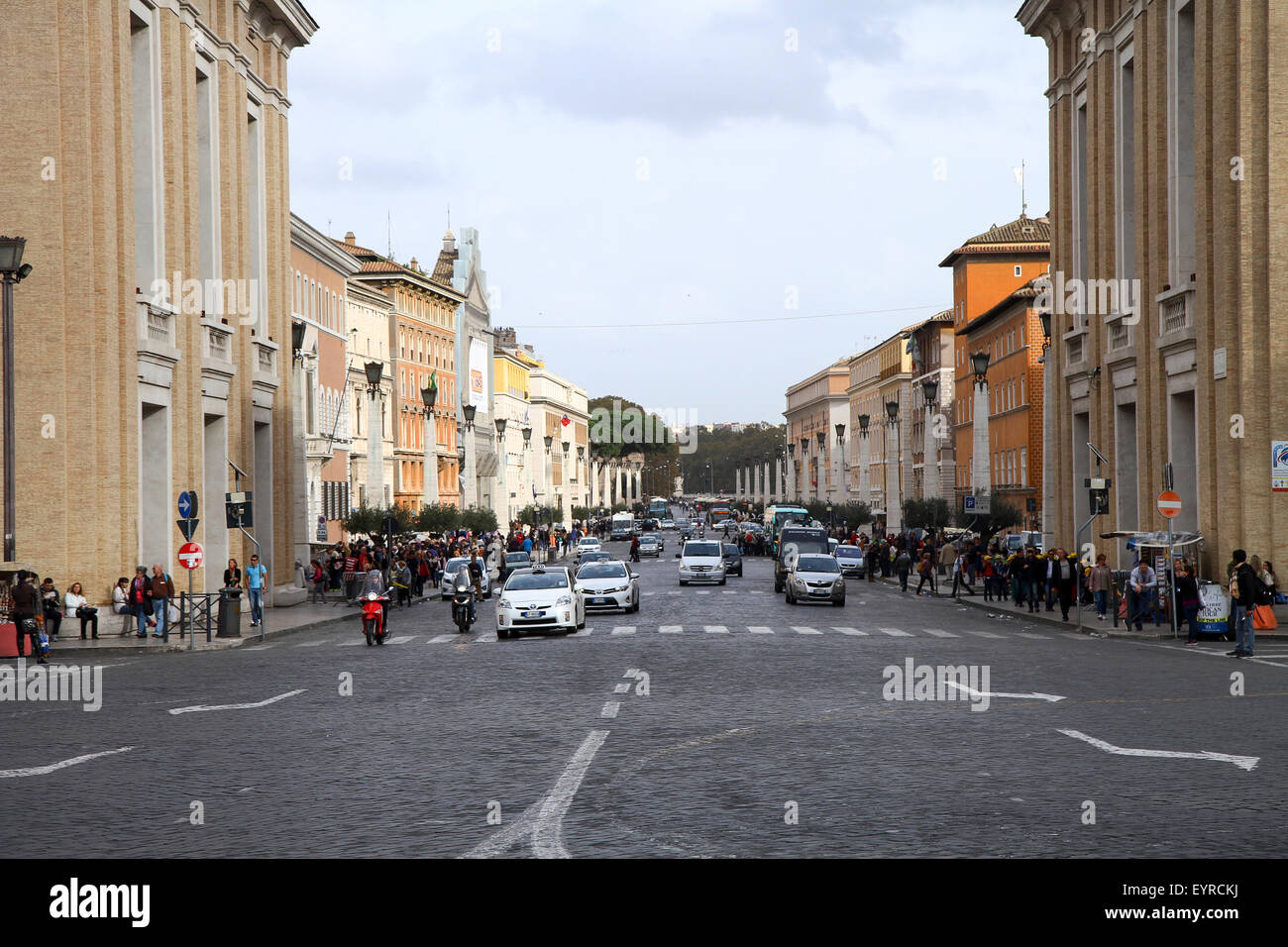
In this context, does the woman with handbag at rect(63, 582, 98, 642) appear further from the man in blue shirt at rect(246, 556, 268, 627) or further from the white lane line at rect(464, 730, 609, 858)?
the white lane line at rect(464, 730, 609, 858)

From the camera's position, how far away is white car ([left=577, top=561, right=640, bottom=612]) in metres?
A: 39.7

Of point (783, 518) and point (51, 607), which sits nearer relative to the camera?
point (51, 607)

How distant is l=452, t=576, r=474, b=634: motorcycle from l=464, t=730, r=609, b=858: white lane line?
22117 mm

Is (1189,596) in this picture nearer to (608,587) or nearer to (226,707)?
(608,587)

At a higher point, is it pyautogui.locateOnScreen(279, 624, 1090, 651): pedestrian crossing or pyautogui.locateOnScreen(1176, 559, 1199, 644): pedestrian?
pyautogui.locateOnScreen(1176, 559, 1199, 644): pedestrian

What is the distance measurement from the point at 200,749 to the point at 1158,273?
99.5 ft

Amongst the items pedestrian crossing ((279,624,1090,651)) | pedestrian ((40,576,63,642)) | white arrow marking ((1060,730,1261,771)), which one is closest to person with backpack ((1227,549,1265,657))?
pedestrian crossing ((279,624,1090,651))

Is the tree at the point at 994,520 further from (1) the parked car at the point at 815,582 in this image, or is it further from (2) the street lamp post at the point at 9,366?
(2) the street lamp post at the point at 9,366

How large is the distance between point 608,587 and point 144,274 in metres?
13.8

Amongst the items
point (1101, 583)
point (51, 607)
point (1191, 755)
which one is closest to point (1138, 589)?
point (1101, 583)

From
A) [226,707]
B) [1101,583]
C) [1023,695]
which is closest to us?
[226,707]

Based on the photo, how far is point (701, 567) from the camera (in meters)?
56.5

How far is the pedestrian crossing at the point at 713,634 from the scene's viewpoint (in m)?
31.1
